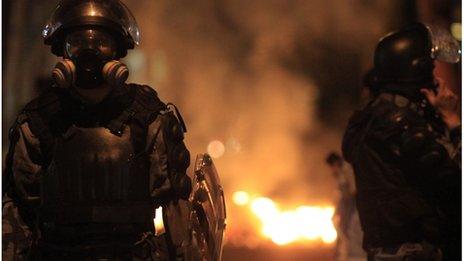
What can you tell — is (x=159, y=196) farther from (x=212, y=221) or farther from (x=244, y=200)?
(x=244, y=200)

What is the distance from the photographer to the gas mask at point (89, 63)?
5.41m

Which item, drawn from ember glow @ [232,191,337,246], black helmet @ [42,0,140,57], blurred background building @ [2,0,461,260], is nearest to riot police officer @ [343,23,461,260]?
black helmet @ [42,0,140,57]

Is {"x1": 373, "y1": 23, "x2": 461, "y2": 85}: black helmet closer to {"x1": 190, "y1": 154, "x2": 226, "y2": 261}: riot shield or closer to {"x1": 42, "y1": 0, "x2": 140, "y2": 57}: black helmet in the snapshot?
{"x1": 190, "y1": 154, "x2": 226, "y2": 261}: riot shield

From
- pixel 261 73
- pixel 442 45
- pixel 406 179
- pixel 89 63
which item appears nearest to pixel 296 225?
pixel 442 45

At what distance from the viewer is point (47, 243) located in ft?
17.9

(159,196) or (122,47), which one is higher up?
(122,47)

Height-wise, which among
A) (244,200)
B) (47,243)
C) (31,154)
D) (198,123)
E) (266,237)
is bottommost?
(47,243)

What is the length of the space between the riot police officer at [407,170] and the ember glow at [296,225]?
22.2 ft

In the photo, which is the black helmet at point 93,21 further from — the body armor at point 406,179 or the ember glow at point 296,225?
the ember glow at point 296,225

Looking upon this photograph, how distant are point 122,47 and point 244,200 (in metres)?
12.1

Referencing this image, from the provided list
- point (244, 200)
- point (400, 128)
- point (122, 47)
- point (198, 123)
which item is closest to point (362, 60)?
point (198, 123)

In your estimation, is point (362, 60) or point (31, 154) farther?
point (362, 60)

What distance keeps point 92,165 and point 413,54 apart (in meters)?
3.05

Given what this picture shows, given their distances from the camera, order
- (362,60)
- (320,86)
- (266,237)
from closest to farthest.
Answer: (266,237)
(362,60)
(320,86)
